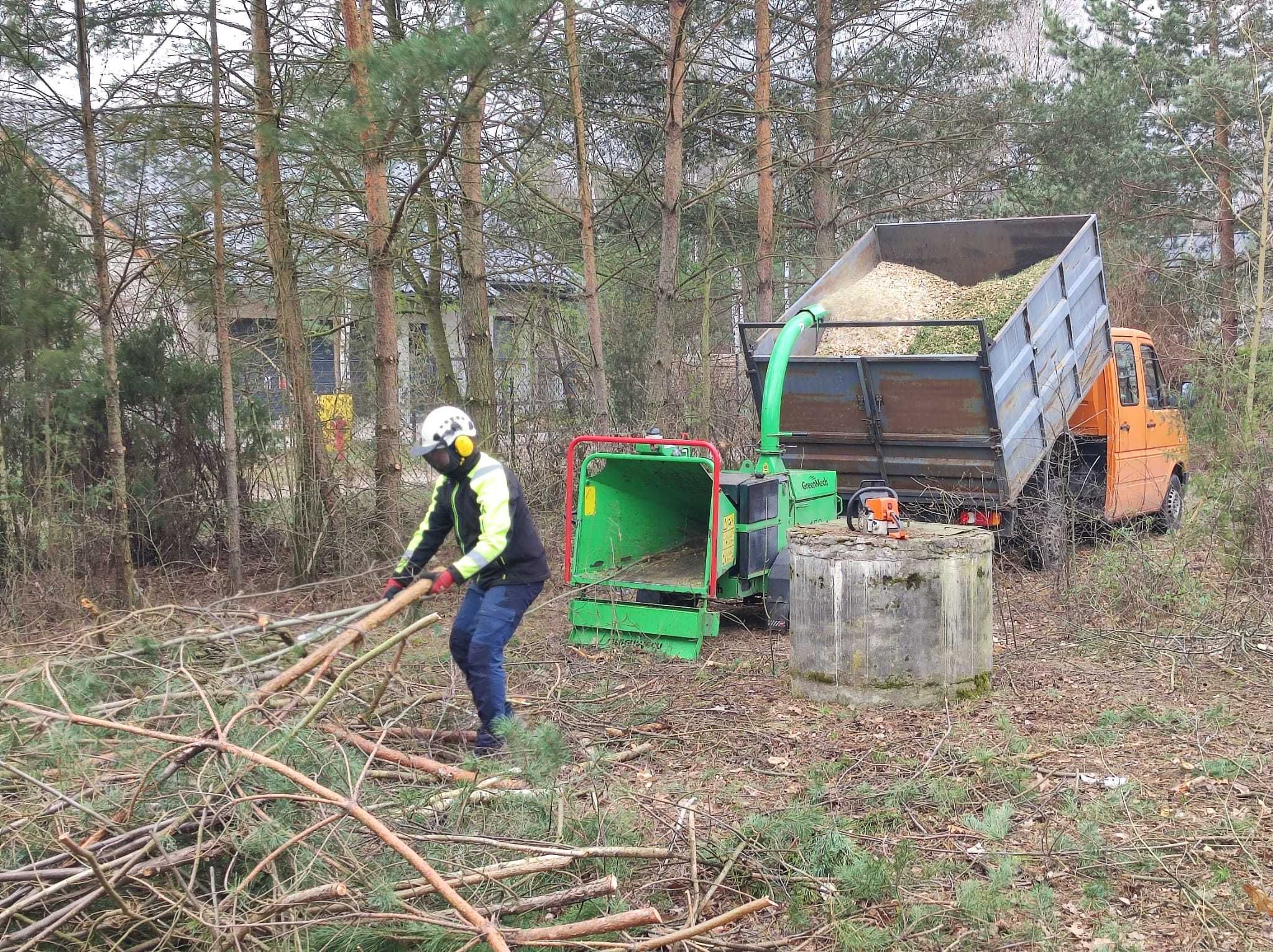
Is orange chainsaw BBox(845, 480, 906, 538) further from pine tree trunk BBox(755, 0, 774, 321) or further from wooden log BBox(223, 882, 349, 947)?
pine tree trunk BBox(755, 0, 774, 321)

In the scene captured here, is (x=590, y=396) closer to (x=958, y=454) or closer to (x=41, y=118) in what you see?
(x=958, y=454)

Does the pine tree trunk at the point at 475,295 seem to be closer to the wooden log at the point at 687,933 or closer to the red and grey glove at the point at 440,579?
the red and grey glove at the point at 440,579

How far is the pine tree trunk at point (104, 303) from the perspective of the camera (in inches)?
340

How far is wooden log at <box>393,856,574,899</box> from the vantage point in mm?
3756

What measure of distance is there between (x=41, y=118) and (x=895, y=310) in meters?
7.30

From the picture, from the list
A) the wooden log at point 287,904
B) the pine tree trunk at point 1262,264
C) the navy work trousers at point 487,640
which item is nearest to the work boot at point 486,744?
A: the navy work trousers at point 487,640

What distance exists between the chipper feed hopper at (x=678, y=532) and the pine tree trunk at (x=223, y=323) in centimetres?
314

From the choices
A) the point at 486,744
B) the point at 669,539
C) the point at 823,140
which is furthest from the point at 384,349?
the point at 823,140

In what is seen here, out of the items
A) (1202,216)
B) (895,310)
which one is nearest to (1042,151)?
(1202,216)

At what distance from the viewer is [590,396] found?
14430 millimetres

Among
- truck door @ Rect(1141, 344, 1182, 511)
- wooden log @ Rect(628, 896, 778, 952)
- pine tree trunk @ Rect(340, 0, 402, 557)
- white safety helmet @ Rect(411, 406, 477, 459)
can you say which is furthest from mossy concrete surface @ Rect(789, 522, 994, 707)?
truck door @ Rect(1141, 344, 1182, 511)

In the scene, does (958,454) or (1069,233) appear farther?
(1069,233)

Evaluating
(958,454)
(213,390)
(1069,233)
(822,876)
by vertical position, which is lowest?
(822,876)

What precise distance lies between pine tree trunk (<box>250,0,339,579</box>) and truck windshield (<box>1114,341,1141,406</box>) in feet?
24.3
